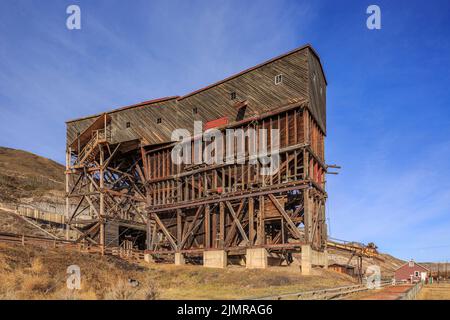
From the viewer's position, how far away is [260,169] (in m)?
38.2

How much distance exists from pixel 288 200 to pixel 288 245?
5.36 metres

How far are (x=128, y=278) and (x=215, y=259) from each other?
35.2 feet

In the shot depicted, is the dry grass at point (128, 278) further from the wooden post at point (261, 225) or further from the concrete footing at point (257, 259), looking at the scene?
the wooden post at point (261, 225)

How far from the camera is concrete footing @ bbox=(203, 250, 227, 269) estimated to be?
38.4 meters

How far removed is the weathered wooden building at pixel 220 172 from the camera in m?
36.7

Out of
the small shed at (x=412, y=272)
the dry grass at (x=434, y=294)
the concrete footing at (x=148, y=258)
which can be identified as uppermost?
the concrete footing at (x=148, y=258)

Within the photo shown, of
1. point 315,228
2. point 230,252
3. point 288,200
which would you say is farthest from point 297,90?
point 230,252

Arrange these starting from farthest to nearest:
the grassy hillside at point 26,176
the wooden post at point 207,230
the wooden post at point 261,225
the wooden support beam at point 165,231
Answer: the grassy hillside at point 26,176
the wooden support beam at point 165,231
the wooden post at point 207,230
the wooden post at point 261,225

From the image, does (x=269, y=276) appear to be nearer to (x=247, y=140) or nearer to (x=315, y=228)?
(x=315, y=228)

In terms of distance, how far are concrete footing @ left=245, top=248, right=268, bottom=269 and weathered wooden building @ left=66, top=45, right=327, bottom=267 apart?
0.28ft

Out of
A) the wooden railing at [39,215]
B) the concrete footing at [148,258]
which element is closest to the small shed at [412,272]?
the concrete footing at [148,258]

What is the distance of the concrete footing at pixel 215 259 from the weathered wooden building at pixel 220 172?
9 cm

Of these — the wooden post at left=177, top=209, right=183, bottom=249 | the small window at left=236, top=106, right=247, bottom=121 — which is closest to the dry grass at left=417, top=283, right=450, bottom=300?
the small window at left=236, top=106, right=247, bottom=121

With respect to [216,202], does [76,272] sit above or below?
below
